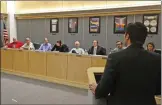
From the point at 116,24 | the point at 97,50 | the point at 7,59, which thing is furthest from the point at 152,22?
the point at 7,59

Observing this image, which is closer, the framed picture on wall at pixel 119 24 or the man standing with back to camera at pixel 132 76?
the man standing with back to camera at pixel 132 76

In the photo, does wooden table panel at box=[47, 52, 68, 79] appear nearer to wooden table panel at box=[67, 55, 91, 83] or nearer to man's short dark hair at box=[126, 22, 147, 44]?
wooden table panel at box=[67, 55, 91, 83]

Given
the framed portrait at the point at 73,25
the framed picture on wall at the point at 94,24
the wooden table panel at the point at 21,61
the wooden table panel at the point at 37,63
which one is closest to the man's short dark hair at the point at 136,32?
the wooden table panel at the point at 37,63

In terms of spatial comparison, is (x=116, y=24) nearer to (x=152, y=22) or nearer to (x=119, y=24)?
(x=119, y=24)

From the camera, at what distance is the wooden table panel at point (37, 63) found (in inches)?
300

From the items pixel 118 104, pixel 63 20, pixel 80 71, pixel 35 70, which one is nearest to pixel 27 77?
pixel 35 70

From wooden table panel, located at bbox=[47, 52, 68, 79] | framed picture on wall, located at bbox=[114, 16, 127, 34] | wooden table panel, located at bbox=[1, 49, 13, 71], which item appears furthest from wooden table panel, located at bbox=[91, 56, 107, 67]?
wooden table panel, located at bbox=[1, 49, 13, 71]

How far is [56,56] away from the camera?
7297 mm

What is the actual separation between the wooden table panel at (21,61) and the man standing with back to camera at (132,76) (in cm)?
691

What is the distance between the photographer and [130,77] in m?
1.44

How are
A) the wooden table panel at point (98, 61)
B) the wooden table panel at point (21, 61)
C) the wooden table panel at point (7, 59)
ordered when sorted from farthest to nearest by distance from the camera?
the wooden table panel at point (7, 59) < the wooden table panel at point (21, 61) < the wooden table panel at point (98, 61)

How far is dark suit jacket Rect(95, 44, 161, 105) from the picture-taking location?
1428 millimetres

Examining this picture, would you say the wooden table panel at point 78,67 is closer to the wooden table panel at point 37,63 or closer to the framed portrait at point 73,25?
the wooden table panel at point 37,63

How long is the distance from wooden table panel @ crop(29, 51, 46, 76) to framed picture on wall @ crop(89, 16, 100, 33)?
2.33m
